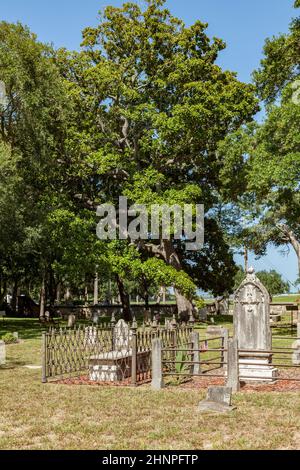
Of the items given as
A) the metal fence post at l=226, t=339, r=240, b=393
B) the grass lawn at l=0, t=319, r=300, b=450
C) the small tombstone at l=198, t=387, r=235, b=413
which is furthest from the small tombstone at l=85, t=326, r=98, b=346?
the small tombstone at l=198, t=387, r=235, b=413

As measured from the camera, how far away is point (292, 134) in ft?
84.1

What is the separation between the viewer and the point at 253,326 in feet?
51.9

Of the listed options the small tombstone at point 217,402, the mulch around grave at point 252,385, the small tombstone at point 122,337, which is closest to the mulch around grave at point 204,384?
the mulch around grave at point 252,385

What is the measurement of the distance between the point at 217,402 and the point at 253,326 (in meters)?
5.31

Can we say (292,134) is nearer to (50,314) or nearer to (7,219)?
(7,219)

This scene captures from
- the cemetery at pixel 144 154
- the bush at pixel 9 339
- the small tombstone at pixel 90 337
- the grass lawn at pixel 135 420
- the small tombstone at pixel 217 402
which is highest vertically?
the cemetery at pixel 144 154

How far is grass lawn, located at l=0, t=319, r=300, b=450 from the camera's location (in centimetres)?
850

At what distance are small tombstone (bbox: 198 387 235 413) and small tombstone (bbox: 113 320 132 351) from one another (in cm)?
610

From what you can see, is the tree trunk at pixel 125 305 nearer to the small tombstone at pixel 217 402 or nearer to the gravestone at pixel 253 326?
the gravestone at pixel 253 326

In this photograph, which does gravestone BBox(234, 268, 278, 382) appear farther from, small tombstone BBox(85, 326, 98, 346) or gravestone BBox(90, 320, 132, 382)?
small tombstone BBox(85, 326, 98, 346)

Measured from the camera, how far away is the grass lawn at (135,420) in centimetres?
850

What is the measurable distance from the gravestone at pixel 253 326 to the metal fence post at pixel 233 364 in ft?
6.50

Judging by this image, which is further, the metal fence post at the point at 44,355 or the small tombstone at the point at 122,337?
the small tombstone at the point at 122,337

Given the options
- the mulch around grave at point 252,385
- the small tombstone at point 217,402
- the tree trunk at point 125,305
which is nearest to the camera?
the small tombstone at point 217,402
